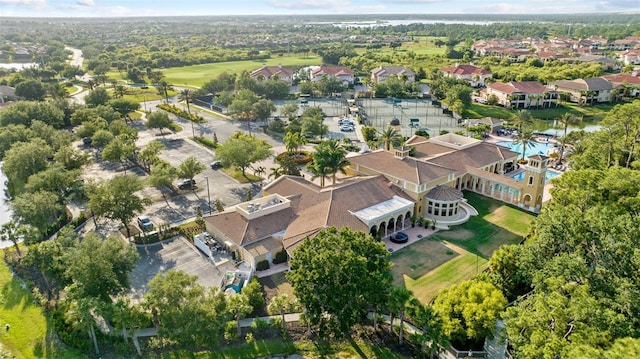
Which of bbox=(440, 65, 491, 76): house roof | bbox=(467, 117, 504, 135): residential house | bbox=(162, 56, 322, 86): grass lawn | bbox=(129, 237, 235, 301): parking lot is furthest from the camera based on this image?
bbox=(162, 56, 322, 86): grass lawn

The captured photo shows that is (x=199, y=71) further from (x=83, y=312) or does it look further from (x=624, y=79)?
(x=83, y=312)

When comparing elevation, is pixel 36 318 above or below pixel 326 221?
below

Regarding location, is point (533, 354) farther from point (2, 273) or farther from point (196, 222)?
point (2, 273)

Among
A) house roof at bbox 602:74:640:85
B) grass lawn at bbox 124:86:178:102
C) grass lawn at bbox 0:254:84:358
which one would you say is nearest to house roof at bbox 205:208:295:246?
grass lawn at bbox 0:254:84:358

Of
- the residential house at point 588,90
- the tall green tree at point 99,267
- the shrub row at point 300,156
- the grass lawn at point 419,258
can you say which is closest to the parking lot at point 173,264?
the tall green tree at point 99,267

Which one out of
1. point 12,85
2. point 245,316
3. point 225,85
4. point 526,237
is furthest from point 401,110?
point 12,85

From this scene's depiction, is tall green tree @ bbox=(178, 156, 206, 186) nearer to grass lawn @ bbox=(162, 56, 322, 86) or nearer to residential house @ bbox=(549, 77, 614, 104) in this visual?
grass lawn @ bbox=(162, 56, 322, 86)
